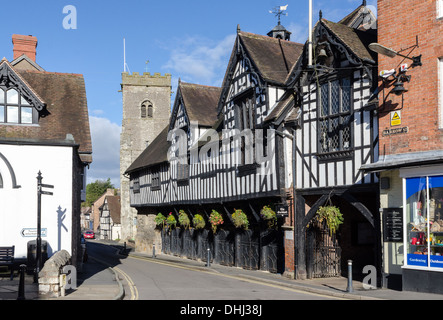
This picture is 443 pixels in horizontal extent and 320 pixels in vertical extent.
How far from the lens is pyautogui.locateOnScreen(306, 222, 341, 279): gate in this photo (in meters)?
19.2

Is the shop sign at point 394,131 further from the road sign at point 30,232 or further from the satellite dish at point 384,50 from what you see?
the road sign at point 30,232

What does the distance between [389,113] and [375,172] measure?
1.78m

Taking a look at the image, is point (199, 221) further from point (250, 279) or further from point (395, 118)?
point (395, 118)

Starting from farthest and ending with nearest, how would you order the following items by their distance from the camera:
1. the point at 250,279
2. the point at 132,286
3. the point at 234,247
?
the point at 234,247
the point at 250,279
the point at 132,286

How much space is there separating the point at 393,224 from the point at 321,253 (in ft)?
17.7

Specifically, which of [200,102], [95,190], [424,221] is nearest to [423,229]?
[424,221]

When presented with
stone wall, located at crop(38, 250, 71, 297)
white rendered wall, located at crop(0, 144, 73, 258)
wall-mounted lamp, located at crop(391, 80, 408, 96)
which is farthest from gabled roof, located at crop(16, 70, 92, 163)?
wall-mounted lamp, located at crop(391, 80, 408, 96)

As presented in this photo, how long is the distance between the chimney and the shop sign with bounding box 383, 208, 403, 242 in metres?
21.4

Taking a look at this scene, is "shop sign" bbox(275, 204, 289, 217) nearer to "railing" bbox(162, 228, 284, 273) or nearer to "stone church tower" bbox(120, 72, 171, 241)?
"railing" bbox(162, 228, 284, 273)

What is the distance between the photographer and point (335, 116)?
17547mm

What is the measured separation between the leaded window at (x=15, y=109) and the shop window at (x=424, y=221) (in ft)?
43.6
